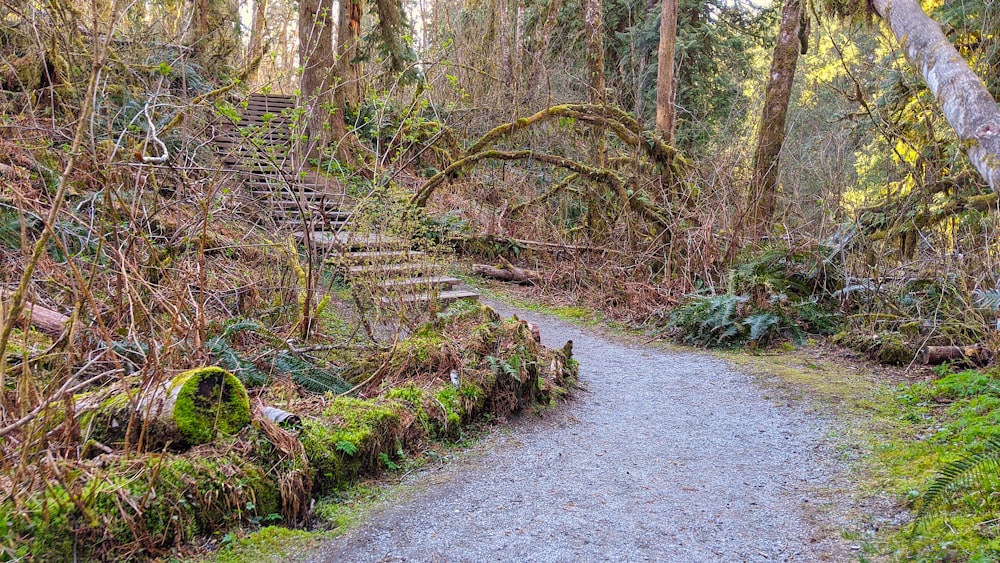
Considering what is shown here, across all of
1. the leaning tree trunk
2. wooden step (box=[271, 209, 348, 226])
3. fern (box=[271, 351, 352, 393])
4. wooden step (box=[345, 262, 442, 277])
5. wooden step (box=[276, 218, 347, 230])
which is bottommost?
fern (box=[271, 351, 352, 393])

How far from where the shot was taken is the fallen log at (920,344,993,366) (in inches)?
280

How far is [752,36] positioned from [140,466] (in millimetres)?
20337

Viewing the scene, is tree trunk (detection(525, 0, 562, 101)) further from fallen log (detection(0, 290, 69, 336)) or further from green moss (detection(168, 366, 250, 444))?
green moss (detection(168, 366, 250, 444))

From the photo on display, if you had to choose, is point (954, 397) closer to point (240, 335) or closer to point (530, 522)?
point (530, 522)

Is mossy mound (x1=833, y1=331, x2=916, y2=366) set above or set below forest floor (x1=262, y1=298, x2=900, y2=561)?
above

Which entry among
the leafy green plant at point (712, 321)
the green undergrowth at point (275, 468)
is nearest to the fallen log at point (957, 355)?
the leafy green plant at point (712, 321)

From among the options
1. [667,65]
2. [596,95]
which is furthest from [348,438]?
[667,65]

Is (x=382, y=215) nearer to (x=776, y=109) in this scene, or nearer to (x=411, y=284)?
(x=411, y=284)

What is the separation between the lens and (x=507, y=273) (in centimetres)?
1371

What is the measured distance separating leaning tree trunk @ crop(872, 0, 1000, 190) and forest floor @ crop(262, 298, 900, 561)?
2522 mm

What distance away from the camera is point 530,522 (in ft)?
13.7

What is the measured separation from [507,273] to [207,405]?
9837 millimetres

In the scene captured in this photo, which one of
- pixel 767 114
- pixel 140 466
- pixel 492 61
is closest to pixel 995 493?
pixel 140 466

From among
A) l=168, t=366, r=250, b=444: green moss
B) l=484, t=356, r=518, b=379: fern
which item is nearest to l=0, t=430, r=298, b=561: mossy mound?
l=168, t=366, r=250, b=444: green moss
